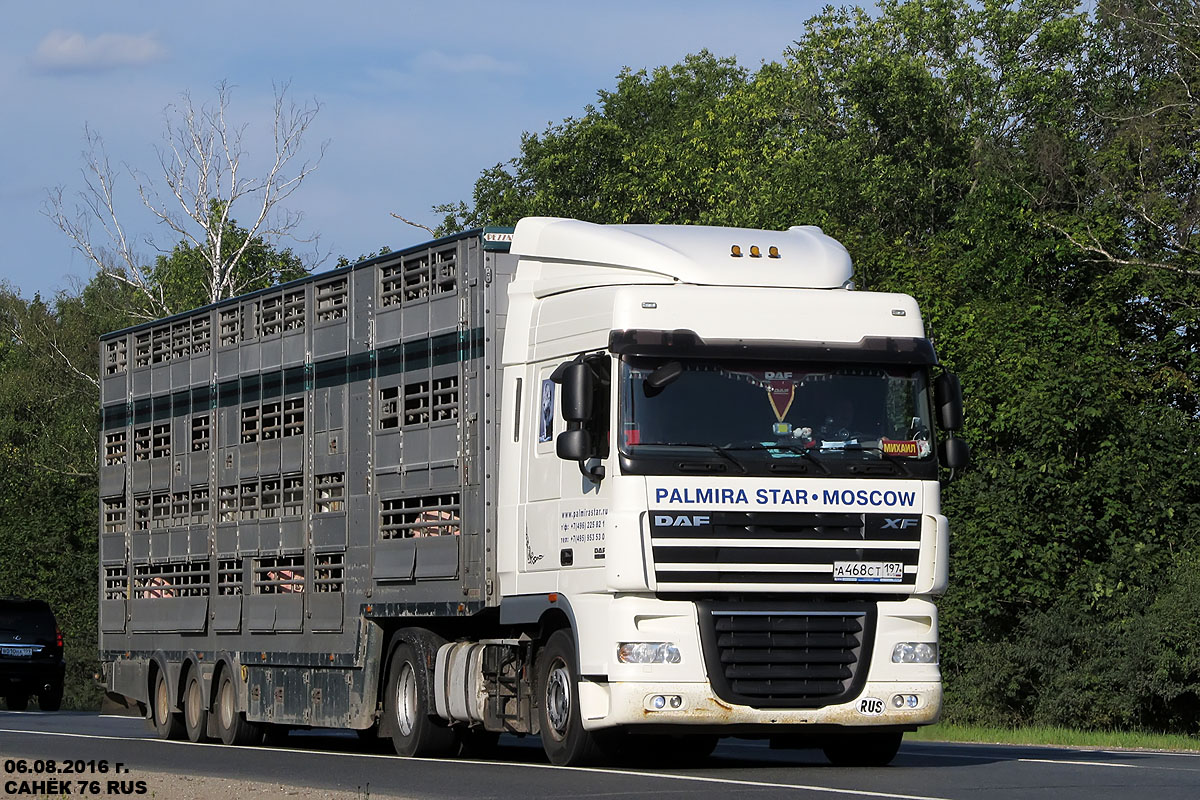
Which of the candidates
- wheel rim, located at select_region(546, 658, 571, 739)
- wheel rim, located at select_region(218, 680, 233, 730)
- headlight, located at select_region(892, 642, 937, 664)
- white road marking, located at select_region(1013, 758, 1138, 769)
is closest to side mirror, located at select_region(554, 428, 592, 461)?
wheel rim, located at select_region(546, 658, 571, 739)

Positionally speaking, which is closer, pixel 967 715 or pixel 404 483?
pixel 404 483

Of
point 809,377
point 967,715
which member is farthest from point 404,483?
point 967,715

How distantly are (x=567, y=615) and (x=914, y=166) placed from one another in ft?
111

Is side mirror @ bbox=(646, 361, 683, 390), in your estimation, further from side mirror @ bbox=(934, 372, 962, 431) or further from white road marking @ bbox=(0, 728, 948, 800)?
white road marking @ bbox=(0, 728, 948, 800)

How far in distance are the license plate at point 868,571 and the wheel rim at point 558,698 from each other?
2.21 metres

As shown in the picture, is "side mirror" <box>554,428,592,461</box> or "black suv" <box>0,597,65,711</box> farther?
"black suv" <box>0,597,65,711</box>

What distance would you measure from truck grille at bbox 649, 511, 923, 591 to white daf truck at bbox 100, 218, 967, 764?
19 millimetres

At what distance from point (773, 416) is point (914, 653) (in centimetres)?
205

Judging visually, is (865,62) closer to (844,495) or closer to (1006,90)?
(1006,90)

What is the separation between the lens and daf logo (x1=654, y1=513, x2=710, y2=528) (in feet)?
47.2

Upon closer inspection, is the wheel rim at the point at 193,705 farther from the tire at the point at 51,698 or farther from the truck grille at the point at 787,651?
the tire at the point at 51,698

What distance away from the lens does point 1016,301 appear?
3509 centimetres

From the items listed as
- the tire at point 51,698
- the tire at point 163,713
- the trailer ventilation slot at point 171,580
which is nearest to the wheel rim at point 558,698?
the trailer ventilation slot at point 171,580

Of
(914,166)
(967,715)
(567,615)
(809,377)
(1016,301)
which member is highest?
(914,166)
